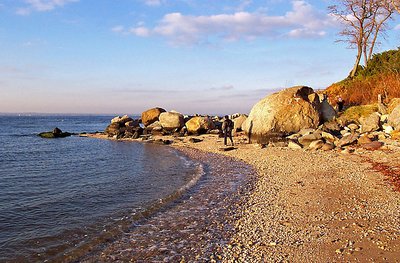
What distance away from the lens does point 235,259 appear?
21.4ft

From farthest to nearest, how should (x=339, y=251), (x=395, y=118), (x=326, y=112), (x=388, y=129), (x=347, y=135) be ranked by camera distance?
(x=326, y=112) < (x=395, y=118) < (x=388, y=129) < (x=347, y=135) < (x=339, y=251)

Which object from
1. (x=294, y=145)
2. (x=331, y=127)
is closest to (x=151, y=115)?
(x=294, y=145)

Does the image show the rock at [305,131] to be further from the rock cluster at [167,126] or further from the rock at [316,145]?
the rock cluster at [167,126]

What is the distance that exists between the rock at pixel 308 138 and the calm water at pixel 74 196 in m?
7.64

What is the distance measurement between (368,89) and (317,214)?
25.8 metres

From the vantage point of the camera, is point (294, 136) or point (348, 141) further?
point (294, 136)

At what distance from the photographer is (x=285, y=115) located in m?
23.9

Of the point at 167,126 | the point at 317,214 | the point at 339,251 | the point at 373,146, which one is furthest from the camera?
the point at 167,126

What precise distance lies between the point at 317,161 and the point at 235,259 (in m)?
11.5

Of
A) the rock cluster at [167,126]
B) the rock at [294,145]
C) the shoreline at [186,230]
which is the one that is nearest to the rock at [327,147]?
the rock at [294,145]

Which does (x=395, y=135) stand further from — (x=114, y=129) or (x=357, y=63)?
(x=114, y=129)

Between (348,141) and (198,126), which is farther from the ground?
(198,126)

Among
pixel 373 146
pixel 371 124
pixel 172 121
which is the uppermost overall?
pixel 172 121

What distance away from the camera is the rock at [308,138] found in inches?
836
